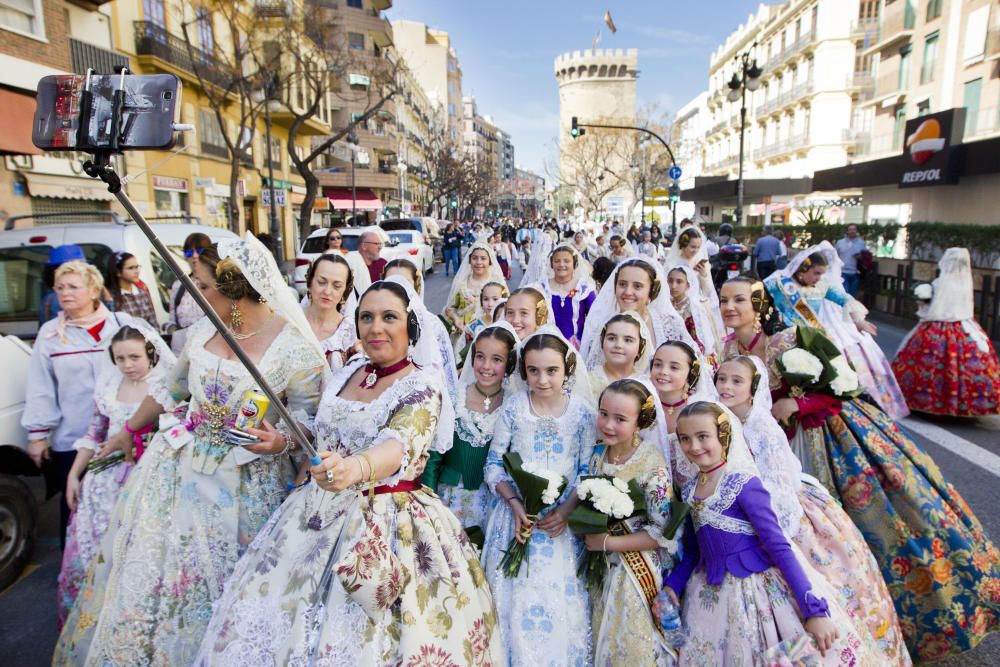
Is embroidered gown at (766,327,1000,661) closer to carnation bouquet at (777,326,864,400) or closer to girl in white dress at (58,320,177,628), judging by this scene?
carnation bouquet at (777,326,864,400)

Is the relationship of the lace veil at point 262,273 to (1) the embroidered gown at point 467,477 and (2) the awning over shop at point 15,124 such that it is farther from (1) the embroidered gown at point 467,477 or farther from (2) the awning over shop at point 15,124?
(2) the awning over shop at point 15,124

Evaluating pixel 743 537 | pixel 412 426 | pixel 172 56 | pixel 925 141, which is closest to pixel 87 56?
pixel 172 56

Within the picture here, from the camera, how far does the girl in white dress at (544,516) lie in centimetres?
279

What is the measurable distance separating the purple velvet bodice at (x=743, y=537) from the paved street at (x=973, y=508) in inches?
61.4

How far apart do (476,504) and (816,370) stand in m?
2.05

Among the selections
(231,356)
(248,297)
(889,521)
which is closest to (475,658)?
(231,356)

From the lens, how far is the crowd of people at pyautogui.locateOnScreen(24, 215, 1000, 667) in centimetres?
240

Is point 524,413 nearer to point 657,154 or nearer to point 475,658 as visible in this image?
point 475,658

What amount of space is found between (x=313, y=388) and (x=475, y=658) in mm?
1397

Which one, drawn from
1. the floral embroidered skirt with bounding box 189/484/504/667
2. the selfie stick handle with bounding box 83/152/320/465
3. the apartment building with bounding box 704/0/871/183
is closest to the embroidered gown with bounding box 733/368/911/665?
the floral embroidered skirt with bounding box 189/484/504/667

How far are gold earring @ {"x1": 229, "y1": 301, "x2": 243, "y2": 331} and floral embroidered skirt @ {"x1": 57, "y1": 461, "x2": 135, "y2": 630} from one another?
1133 mm

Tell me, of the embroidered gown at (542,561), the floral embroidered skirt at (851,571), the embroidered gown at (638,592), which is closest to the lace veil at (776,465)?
the floral embroidered skirt at (851,571)

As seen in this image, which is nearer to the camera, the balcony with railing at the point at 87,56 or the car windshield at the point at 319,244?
the balcony with railing at the point at 87,56

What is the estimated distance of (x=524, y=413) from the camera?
3.22m
